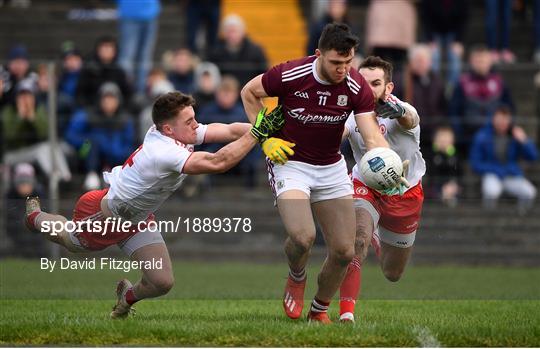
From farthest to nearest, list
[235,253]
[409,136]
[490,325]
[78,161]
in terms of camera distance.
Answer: [78,161]
[235,253]
[409,136]
[490,325]

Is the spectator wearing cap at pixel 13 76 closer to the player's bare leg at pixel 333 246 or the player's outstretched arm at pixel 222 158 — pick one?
the player's outstretched arm at pixel 222 158

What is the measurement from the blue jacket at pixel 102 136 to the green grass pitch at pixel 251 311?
243cm

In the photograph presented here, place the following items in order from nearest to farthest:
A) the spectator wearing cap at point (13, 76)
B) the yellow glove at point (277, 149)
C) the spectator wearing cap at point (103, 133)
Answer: the yellow glove at point (277, 149), the spectator wearing cap at point (103, 133), the spectator wearing cap at point (13, 76)

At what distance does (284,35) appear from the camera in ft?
76.7

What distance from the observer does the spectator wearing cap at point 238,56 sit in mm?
19531

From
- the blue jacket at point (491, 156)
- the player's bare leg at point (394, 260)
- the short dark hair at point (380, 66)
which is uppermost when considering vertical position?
the short dark hair at point (380, 66)

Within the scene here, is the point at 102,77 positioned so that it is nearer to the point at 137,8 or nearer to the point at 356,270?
the point at 137,8

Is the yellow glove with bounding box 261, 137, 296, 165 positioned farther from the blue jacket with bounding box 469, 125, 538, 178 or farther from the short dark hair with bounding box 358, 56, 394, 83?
the blue jacket with bounding box 469, 125, 538, 178

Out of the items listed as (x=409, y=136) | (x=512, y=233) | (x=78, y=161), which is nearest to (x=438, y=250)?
(x=512, y=233)

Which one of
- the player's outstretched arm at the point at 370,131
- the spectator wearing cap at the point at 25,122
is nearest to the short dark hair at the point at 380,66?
the player's outstretched arm at the point at 370,131

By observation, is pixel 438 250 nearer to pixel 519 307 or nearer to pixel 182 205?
pixel 182 205

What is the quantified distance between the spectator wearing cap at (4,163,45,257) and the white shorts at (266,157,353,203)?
8.32 ft

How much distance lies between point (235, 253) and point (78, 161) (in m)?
2.88

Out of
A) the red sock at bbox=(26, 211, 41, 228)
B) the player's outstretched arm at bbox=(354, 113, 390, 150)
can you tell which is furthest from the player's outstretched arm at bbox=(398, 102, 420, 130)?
the red sock at bbox=(26, 211, 41, 228)
